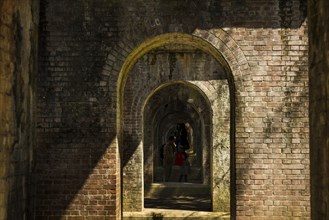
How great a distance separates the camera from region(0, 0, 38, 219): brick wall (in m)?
4.46

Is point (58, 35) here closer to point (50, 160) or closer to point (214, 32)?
point (50, 160)

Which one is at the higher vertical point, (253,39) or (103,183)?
(253,39)

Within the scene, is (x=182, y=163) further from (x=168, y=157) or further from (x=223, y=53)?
(x=223, y=53)

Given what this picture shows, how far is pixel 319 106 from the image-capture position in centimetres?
463

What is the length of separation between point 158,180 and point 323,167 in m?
17.9

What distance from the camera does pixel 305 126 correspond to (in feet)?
25.4

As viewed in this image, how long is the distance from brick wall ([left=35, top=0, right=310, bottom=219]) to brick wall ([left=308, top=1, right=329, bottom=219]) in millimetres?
2796

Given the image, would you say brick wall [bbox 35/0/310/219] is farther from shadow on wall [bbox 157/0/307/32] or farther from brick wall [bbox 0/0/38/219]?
brick wall [bbox 0/0/38/219]

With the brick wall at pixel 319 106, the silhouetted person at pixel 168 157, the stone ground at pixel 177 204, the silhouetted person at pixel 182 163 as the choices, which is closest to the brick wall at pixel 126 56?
the brick wall at pixel 319 106

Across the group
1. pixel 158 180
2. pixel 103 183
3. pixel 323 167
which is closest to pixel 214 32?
pixel 103 183

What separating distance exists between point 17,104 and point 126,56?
3116mm

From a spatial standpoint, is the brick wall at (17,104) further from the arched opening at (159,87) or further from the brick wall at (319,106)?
the arched opening at (159,87)

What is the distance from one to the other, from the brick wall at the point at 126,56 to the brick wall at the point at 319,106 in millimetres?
2796

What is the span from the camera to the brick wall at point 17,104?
14.6ft
